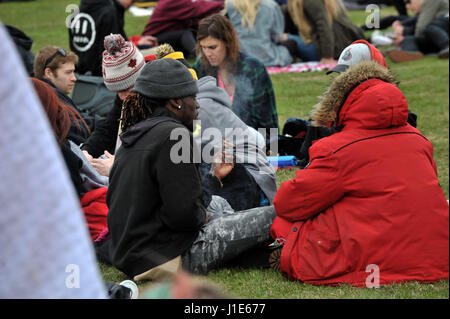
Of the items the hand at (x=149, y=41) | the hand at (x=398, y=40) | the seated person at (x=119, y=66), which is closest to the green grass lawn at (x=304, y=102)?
the hand at (x=398, y=40)

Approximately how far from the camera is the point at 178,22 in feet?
34.2

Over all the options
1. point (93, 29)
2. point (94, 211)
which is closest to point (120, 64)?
point (94, 211)

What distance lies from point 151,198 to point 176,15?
753 centimetres

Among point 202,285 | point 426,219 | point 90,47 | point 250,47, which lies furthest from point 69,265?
point 250,47

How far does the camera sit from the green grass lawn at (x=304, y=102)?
3256 millimetres

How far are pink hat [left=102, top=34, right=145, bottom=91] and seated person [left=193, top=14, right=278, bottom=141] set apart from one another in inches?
43.3

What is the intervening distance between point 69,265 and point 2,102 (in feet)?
0.70

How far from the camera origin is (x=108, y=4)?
331 inches

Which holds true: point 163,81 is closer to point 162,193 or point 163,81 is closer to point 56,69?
point 162,193

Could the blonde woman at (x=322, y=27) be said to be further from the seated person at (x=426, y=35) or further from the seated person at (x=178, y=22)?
the seated person at (x=178, y=22)

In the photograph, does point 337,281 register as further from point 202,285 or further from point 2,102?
point 2,102

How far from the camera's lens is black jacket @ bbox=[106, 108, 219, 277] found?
10.5ft

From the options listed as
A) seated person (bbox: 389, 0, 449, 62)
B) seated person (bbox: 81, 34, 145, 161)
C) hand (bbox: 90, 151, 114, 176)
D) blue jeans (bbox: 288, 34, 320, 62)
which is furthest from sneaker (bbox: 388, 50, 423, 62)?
hand (bbox: 90, 151, 114, 176)

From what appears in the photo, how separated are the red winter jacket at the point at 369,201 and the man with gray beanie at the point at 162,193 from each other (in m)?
0.52
